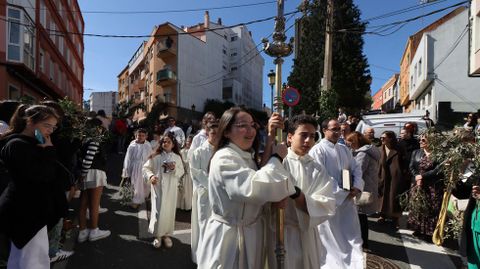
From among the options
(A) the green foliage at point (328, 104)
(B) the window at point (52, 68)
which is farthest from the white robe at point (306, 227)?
(B) the window at point (52, 68)

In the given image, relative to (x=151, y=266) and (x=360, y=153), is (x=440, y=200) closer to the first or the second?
(x=360, y=153)

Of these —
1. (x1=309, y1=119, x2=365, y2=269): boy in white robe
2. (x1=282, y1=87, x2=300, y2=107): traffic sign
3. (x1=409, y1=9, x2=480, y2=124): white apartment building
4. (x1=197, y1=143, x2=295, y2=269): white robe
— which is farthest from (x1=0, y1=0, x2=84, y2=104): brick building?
(x1=409, y1=9, x2=480, y2=124): white apartment building

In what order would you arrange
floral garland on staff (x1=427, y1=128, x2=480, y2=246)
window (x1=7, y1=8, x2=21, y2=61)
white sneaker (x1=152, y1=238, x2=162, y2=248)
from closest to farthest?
floral garland on staff (x1=427, y1=128, x2=480, y2=246), white sneaker (x1=152, y1=238, x2=162, y2=248), window (x1=7, y1=8, x2=21, y2=61)

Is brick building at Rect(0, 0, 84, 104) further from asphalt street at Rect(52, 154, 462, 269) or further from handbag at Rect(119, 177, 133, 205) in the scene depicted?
asphalt street at Rect(52, 154, 462, 269)

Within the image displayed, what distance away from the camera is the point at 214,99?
153ft

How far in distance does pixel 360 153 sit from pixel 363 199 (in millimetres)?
780

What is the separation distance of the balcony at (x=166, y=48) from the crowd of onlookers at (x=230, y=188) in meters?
34.7

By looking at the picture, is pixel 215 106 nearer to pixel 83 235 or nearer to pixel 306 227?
pixel 83 235

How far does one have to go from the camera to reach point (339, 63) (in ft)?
89.3

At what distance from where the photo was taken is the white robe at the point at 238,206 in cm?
211

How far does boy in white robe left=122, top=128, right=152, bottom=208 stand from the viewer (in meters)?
7.53

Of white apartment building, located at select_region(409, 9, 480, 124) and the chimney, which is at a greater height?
the chimney

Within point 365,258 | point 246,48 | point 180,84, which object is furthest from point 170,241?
point 246,48

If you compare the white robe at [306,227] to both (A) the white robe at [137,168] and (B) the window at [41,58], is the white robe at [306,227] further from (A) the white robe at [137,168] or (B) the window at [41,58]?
(B) the window at [41,58]
